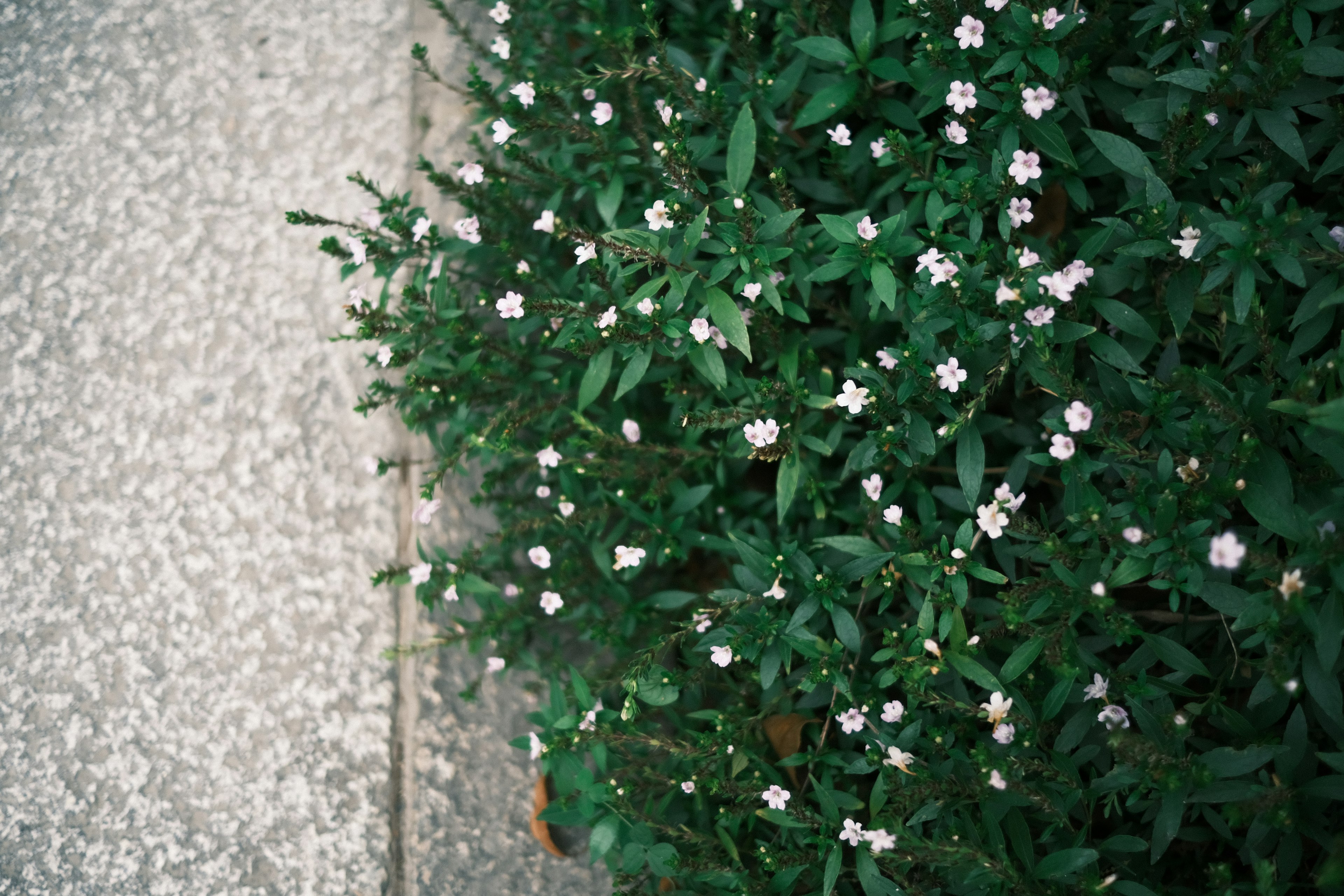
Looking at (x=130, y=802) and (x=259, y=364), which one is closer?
(x=130, y=802)

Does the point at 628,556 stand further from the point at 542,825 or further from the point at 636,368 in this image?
the point at 542,825

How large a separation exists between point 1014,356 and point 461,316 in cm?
166

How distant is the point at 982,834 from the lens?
233 centimetres

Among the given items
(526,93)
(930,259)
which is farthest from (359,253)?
(930,259)

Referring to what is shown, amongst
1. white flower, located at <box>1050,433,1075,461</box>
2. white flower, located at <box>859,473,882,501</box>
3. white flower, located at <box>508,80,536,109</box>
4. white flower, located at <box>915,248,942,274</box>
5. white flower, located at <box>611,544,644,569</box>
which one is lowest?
white flower, located at <box>611,544,644,569</box>

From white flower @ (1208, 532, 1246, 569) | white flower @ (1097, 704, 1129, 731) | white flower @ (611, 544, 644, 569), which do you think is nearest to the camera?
white flower @ (1208, 532, 1246, 569)

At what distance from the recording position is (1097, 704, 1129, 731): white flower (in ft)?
6.89

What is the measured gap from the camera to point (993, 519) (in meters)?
2.27

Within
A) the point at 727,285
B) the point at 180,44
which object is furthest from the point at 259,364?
the point at 727,285

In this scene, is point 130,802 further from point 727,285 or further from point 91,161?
point 727,285

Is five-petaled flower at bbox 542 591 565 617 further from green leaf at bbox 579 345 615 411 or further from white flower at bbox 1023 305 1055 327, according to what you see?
white flower at bbox 1023 305 1055 327

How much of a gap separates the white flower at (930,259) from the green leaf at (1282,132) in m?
0.93

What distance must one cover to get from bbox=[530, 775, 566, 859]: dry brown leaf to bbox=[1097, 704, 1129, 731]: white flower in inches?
69.7

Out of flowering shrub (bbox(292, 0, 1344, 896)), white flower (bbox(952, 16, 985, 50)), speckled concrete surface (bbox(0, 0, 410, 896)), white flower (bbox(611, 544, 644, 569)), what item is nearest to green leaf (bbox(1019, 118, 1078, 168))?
flowering shrub (bbox(292, 0, 1344, 896))
